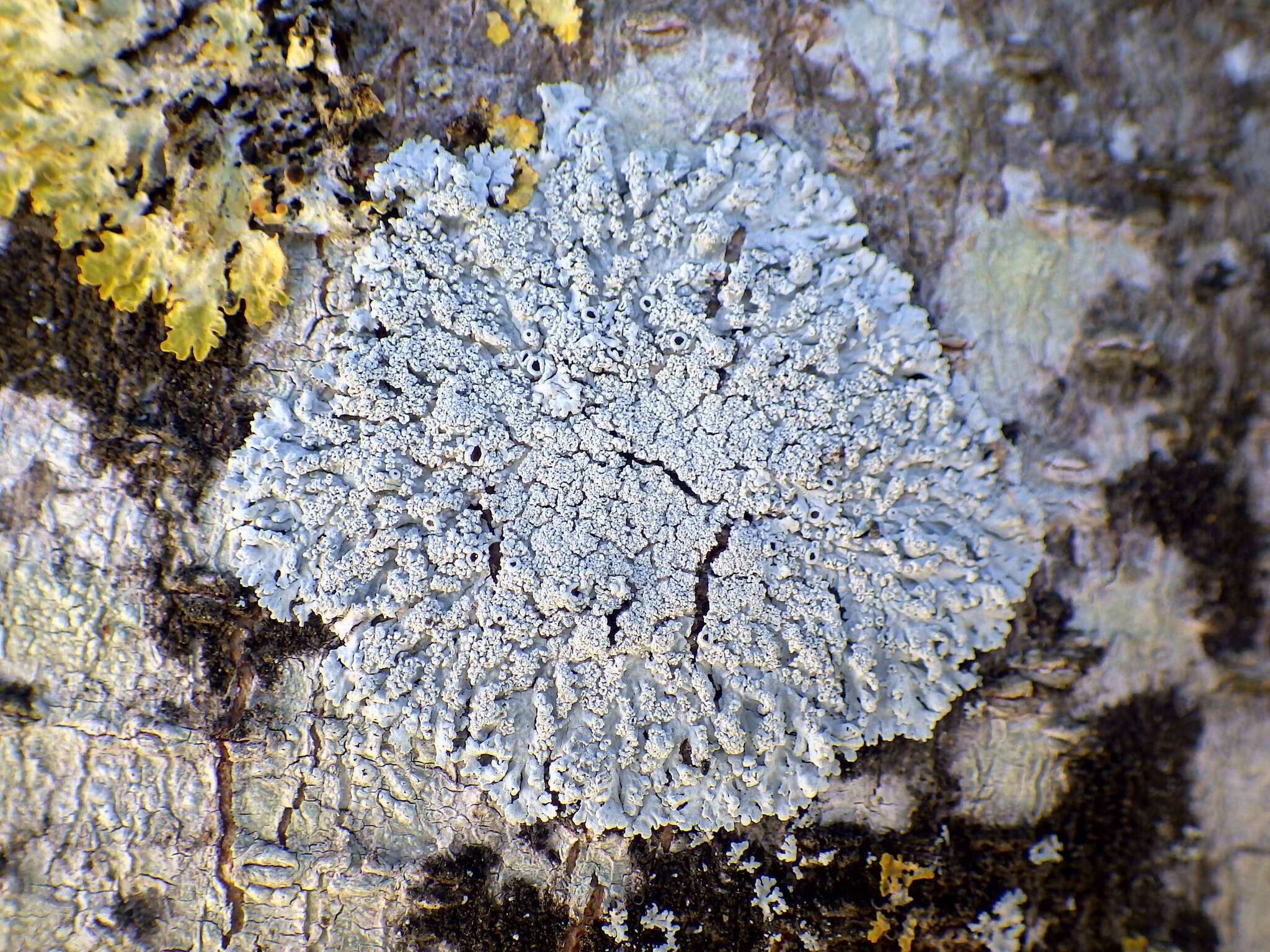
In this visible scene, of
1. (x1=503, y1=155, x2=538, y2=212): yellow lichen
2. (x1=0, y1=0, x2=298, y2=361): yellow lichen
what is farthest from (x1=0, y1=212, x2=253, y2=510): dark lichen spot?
(x1=503, y1=155, x2=538, y2=212): yellow lichen

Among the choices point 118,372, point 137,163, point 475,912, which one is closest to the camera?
point 137,163

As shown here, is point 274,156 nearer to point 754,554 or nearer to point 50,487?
point 50,487

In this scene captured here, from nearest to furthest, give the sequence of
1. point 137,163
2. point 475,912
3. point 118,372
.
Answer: point 137,163
point 118,372
point 475,912

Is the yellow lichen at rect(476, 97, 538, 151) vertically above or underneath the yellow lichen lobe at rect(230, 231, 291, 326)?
→ above

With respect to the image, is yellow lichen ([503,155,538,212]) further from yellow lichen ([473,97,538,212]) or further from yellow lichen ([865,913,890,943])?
yellow lichen ([865,913,890,943])

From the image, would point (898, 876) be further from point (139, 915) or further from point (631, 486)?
point (139, 915)

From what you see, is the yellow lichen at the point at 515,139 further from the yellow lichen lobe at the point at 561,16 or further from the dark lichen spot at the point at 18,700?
the dark lichen spot at the point at 18,700

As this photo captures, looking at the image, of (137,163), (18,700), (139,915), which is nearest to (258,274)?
(137,163)
